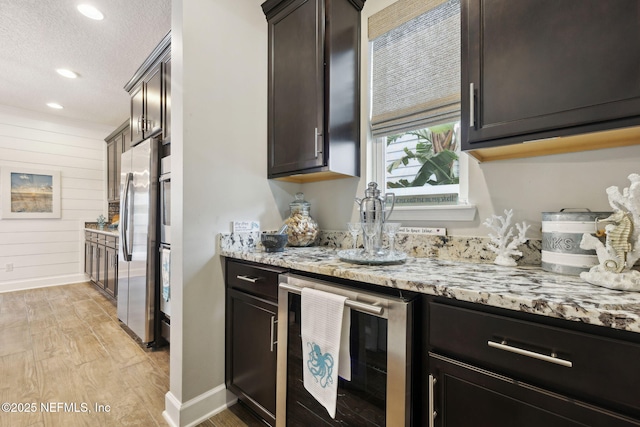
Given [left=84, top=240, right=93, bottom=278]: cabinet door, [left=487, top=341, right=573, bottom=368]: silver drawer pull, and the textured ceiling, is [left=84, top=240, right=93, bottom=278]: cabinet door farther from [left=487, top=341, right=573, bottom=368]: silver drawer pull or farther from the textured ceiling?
[left=487, top=341, right=573, bottom=368]: silver drawer pull

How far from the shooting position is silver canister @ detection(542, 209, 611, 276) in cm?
94

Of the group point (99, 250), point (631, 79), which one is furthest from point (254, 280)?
point (99, 250)

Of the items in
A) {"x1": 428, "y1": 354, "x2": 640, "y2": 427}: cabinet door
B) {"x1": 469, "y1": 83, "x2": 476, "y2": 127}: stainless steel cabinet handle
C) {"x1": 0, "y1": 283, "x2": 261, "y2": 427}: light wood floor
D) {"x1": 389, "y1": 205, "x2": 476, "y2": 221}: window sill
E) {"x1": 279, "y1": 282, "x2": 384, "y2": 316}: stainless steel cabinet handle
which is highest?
{"x1": 469, "y1": 83, "x2": 476, "y2": 127}: stainless steel cabinet handle

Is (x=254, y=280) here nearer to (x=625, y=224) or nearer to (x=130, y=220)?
(x=625, y=224)

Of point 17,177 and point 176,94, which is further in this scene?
point 17,177

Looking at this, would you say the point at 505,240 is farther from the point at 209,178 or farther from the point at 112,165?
the point at 112,165

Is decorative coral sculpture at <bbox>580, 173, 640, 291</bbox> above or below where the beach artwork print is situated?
below

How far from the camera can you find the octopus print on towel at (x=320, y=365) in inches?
42.0

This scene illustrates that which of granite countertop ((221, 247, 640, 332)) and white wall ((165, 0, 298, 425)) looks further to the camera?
white wall ((165, 0, 298, 425))

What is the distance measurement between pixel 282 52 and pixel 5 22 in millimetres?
2454

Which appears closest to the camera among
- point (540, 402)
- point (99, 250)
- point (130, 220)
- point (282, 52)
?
point (540, 402)

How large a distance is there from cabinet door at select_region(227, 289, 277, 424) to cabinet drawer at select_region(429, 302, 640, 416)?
0.84 meters

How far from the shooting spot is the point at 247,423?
155 centimetres

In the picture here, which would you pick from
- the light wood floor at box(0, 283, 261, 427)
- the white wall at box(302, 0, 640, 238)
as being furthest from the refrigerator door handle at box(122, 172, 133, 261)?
the white wall at box(302, 0, 640, 238)
